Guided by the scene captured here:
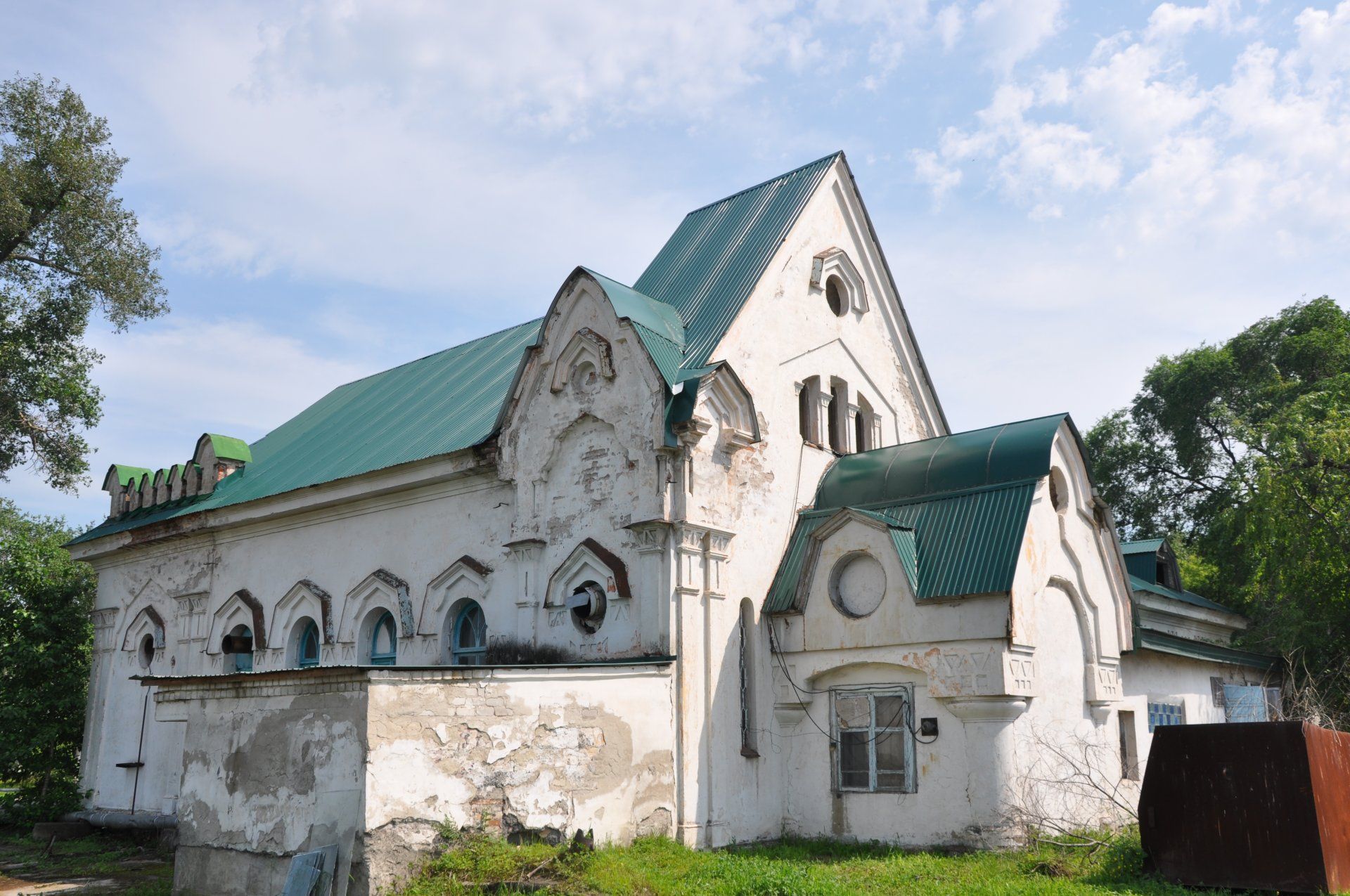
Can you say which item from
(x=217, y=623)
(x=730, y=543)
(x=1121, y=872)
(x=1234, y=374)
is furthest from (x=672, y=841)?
(x=1234, y=374)

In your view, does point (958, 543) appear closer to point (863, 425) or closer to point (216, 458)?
point (863, 425)

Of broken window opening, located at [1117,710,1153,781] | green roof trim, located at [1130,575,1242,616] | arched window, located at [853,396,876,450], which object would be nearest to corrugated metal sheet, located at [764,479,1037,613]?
arched window, located at [853,396,876,450]

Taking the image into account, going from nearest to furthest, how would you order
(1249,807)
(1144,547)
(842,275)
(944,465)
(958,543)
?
(1249,807) < (958,543) < (944,465) < (842,275) < (1144,547)

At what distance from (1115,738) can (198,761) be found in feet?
39.8

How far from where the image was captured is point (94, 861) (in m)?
17.2

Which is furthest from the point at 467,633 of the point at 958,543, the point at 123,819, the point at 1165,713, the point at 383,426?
the point at 1165,713

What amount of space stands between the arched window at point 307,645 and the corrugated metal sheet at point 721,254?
27.6 feet

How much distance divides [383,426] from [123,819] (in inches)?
350

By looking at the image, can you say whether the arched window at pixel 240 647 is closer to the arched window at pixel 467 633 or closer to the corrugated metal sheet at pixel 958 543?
the arched window at pixel 467 633

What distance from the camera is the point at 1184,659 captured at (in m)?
17.9

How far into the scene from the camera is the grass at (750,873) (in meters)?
10.5

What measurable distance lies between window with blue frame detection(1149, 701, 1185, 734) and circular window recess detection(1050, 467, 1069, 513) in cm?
411

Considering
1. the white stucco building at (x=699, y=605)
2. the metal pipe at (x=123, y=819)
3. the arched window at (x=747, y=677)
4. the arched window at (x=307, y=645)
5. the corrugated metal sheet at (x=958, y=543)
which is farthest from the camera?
the metal pipe at (x=123, y=819)

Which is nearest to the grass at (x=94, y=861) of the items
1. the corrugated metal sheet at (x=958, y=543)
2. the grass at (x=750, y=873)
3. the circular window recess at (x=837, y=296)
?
the grass at (x=750, y=873)
